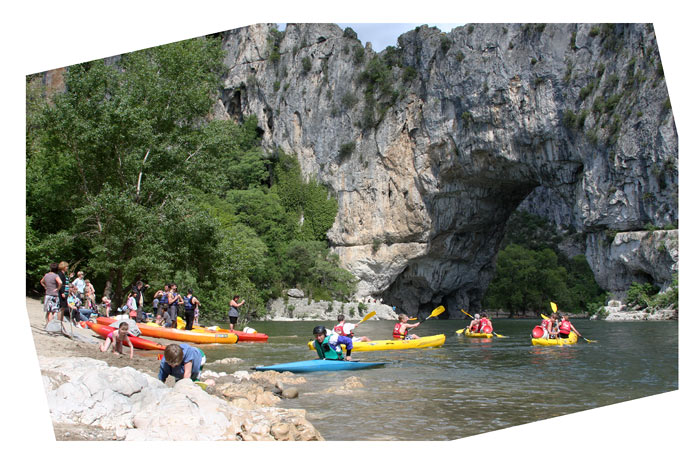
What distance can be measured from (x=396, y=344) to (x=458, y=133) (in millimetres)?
24140

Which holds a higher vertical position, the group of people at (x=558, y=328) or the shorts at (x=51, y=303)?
the shorts at (x=51, y=303)

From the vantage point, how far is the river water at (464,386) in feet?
24.2

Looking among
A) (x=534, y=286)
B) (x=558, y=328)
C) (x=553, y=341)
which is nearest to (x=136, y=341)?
(x=553, y=341)

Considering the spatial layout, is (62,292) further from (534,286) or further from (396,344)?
(534,286)

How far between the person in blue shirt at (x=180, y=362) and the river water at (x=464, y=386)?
1424 millimetres

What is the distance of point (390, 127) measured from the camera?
4178 centimetres

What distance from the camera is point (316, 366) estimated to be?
38.1 feet

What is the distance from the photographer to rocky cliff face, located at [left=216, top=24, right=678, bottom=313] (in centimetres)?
3212

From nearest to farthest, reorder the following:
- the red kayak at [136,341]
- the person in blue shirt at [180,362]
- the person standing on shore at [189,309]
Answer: the person in blue shirt at [180,362] < the red kayak at [136,341] < the person standing on shore at [189,309]

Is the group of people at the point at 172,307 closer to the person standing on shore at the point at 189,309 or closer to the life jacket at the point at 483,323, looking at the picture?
Answer: the person standing on shore at the point at 189,309

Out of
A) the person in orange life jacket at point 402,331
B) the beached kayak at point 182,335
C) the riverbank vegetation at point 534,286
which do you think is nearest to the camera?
the beached kayak at point 182,335

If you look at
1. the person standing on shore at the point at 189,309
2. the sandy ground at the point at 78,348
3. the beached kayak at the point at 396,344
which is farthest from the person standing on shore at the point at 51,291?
the beached kayak at the point at 396,344

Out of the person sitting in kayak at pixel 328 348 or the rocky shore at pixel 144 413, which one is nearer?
the rocky shore at pixel 144 413

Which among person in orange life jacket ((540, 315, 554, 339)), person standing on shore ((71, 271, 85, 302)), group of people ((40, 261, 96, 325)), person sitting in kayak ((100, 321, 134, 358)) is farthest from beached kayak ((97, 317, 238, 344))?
person in orange life jacket ((540, 315, 554, 339))
